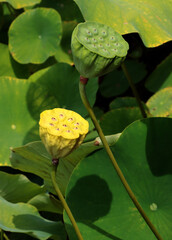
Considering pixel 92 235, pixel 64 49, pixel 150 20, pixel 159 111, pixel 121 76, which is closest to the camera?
pixel 92 235

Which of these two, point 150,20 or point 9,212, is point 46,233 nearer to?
point 9,212

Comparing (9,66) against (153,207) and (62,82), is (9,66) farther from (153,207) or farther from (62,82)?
(153,207)

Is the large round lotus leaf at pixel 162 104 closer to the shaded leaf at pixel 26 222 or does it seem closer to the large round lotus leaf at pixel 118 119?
the large round lotus leaf at pixel 118 119

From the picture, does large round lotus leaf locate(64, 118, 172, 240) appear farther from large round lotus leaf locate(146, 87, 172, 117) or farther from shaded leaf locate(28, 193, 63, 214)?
large round lotus leaf locate(146, 87, 172, 117)

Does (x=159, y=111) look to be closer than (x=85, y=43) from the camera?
No

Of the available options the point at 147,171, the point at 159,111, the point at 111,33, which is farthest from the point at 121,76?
the point at 111,33

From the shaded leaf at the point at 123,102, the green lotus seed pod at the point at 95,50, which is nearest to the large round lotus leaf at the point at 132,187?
the green lotus seed pod at the point at 95,50

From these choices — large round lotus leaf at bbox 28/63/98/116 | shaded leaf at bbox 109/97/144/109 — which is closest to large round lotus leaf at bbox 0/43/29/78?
large round lotus leaf at bbox 28/63/98/116
